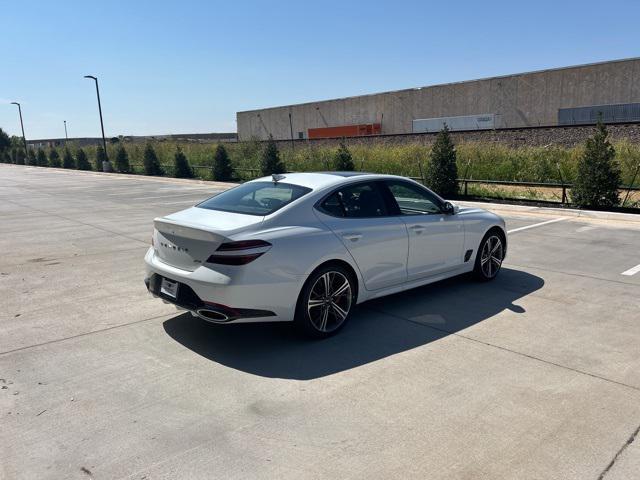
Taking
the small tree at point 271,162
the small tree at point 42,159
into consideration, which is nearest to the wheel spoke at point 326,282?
the small tree at point 271,162

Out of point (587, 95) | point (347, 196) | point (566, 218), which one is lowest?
point (566, 218)

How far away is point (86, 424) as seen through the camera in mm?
3473

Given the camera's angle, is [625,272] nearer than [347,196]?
No

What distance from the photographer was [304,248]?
4.61 metres

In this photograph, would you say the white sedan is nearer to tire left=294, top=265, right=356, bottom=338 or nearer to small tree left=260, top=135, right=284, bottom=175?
tire left=294, top=265, right=356, bottom=338

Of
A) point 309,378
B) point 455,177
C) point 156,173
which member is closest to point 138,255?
point 309,378

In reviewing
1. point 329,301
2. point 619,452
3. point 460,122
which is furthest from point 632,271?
point 460,122

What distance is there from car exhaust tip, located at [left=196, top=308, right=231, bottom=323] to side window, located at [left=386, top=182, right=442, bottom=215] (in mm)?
2343

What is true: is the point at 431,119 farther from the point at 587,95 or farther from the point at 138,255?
the point at 138,255

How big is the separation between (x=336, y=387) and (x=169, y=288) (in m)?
1.78

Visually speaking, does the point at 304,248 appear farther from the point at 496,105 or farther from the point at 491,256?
the point at 496,105

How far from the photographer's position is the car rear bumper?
4.30 metres

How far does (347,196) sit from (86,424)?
3.05 metres

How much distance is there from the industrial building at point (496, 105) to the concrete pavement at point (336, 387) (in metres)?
41.1
